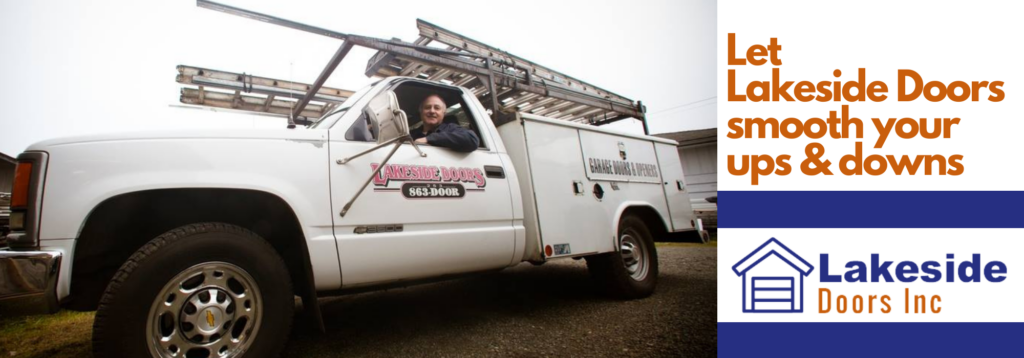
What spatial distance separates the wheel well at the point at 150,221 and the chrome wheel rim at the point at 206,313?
1.03 ft

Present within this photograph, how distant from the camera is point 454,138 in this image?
9.30 ft

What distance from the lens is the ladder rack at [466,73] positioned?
9.82 feet

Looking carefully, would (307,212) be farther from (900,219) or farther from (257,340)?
(900,219)

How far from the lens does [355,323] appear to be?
10.4 ft

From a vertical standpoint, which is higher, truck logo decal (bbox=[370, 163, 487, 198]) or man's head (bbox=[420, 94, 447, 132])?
man's head (bbox=[420, 94, 447, 132])

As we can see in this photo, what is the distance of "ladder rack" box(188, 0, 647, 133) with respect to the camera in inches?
118

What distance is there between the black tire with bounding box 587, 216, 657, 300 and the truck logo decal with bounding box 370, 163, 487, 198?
155 cm

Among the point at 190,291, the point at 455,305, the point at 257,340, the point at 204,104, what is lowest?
the point at 455,305

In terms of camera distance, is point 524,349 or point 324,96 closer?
point 524,349

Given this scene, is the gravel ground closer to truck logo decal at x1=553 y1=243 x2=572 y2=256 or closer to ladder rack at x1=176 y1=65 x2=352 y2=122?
truck logo decal at x1=553 y1=243 x2=572 y2=256

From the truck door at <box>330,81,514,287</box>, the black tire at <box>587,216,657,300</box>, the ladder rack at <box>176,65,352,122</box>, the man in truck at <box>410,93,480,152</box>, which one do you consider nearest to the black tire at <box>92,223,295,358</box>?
the truck door at <box>330,81,514,287</box>

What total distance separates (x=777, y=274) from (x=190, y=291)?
319cm

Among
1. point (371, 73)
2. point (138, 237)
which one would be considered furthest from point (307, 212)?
point (371, 73)

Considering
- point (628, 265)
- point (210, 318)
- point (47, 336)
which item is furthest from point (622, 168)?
point (47, 336)
